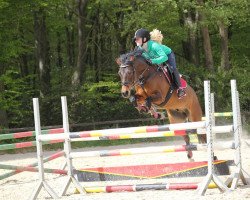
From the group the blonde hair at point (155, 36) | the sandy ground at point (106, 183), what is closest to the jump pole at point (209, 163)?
the sandy ground at point (106, 183)

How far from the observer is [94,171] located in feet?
26.8

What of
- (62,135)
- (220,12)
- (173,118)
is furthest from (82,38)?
(62,135)

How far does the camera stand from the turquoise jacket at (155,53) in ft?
28.2

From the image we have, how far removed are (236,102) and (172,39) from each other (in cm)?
1749

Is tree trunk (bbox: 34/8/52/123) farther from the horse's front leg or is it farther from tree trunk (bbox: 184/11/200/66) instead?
the horse's front leg

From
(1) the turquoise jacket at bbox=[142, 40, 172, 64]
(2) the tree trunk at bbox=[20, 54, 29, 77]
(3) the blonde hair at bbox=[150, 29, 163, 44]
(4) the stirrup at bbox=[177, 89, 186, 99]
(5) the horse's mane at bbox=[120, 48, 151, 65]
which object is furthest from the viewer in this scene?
(2) the tree trunk at bbox=[20, 54, 29, 77]

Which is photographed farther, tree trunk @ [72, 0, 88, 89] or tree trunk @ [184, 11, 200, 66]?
tree trunk @ [72, 0, 88, 89]

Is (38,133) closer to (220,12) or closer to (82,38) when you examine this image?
(220,12)

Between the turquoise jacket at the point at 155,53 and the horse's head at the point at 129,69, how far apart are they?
0.28 m

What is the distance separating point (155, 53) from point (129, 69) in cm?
84

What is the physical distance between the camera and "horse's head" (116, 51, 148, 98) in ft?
26.0

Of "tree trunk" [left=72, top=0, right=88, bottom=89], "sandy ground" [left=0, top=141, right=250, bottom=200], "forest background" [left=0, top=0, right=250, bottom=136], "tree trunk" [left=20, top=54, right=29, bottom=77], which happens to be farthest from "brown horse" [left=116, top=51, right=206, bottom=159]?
"tree trunk" [left=20, top=54, right=29, bottom=77]

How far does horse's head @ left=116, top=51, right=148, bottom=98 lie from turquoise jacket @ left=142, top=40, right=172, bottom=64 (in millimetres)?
284

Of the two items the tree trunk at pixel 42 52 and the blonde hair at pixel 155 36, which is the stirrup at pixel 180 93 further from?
the tree trunk at pixel 42 52
